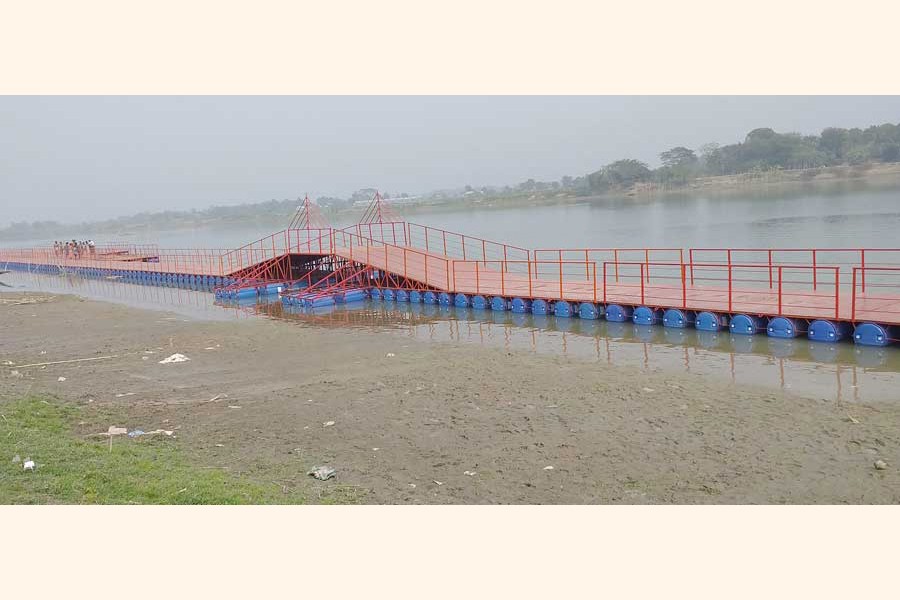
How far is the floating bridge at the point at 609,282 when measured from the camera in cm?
1447

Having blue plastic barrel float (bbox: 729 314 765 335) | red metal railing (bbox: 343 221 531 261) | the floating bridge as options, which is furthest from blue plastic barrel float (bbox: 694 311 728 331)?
red metal railing (bbox: 343 221 531 261)

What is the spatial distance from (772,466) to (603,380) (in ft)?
13.8

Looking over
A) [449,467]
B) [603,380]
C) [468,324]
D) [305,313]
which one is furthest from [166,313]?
[449,467]

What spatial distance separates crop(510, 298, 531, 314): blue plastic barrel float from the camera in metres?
19.9

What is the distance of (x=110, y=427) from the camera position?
9266mm

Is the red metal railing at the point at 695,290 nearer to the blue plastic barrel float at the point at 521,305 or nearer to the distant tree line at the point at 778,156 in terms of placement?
the blue plastic barrel float at the point at 521,305

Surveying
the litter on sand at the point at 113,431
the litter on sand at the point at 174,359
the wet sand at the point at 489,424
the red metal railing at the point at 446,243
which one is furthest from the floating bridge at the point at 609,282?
the litter on sand at the point at 113,431

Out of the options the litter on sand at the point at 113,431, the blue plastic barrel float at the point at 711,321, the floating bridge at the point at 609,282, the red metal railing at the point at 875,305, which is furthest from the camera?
the blue plastic barrel float at the point at 711,321

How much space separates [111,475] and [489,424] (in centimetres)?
447

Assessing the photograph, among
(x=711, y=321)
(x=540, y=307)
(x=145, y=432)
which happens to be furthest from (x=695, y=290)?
(x=145, y=432)

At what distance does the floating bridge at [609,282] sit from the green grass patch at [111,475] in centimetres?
1125

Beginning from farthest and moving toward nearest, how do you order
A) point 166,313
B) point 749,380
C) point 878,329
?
point 166,313 → point 878,329 → point 749,380

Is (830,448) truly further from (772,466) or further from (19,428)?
(19,428)

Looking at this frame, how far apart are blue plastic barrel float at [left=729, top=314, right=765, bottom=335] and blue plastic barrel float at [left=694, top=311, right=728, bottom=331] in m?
0.36
